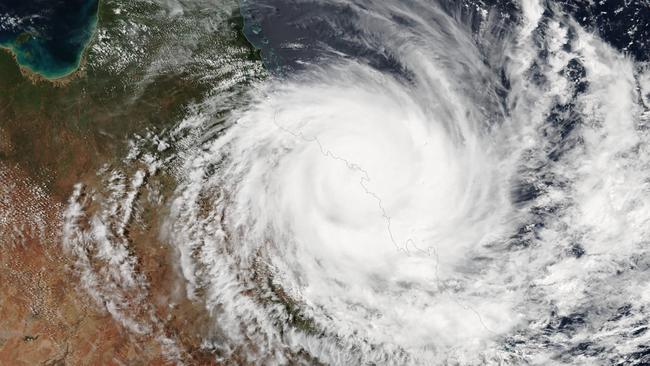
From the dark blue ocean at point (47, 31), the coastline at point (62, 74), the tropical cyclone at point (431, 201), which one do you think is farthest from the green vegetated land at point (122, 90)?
the tropical cyclone at point (431, 201)

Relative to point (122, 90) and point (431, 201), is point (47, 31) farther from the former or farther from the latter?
point (431, 201)

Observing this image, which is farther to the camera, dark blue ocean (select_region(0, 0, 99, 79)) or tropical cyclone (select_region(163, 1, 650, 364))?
dark blue ocean (select_region(0, 0, 99, 79))

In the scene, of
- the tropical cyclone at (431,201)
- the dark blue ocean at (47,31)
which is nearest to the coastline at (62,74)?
the dark blue ocean at (47,31)

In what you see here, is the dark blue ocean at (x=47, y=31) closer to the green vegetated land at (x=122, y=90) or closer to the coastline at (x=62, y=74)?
the coastline at (x=62, y=74)

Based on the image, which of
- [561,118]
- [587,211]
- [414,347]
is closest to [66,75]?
[414,347]

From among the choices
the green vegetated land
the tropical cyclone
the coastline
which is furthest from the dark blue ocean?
the tropical cyclone

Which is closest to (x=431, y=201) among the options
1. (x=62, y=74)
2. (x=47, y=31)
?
(x=62, y=74)

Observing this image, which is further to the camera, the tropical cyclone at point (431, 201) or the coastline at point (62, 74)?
the coastline at point (62, 74)

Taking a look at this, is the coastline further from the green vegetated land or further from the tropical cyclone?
the tropical cyclone

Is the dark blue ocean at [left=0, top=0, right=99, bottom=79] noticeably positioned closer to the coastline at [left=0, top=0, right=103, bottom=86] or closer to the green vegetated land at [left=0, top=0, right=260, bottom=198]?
the coastline at [left=0, top=0, right=103, bottom=86]
